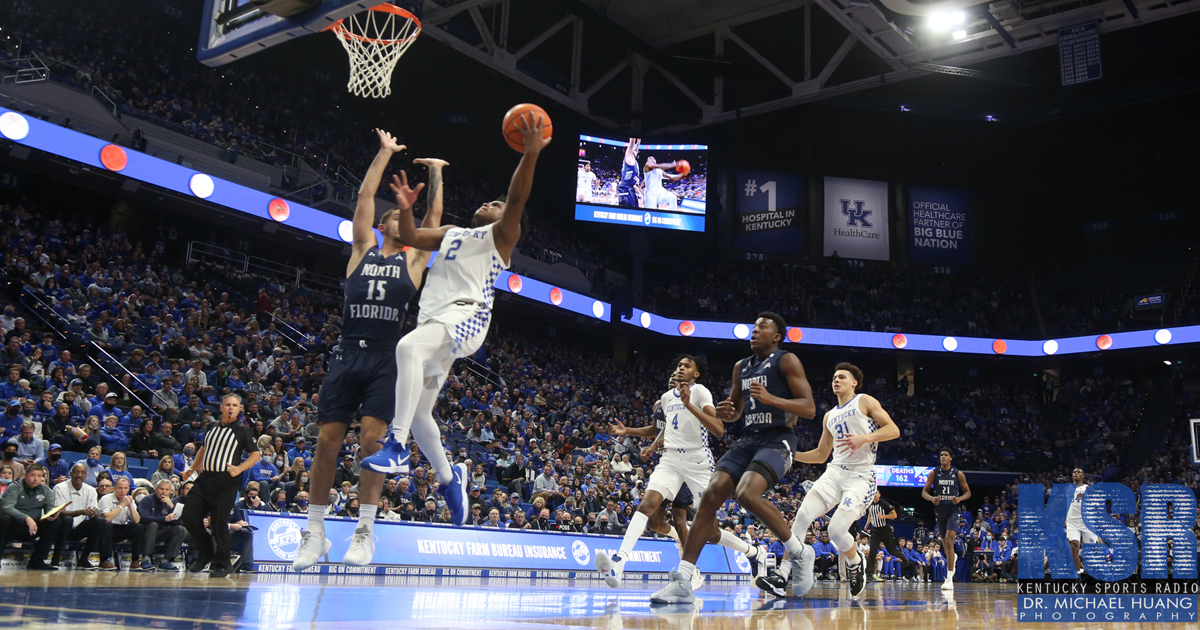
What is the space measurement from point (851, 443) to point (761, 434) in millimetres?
1530

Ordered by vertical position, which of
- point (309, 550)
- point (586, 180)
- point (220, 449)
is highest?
point (586, 180)

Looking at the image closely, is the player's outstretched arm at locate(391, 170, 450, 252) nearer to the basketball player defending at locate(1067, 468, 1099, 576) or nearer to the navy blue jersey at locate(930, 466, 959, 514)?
the navy blue jersey at locate(930, 466, 959, 514)

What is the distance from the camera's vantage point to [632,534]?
757cm

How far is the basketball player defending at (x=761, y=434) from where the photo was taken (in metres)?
6.62

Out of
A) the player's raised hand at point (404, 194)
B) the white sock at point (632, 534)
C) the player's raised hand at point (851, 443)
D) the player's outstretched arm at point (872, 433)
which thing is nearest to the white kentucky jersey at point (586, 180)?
the player's outstretched arm at point (872, 433)

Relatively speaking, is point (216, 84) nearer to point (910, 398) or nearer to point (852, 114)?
point (852, 114)

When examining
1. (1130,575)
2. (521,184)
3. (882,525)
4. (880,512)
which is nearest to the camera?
(521,184)

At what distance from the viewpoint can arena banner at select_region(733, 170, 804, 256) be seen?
37.7 meters

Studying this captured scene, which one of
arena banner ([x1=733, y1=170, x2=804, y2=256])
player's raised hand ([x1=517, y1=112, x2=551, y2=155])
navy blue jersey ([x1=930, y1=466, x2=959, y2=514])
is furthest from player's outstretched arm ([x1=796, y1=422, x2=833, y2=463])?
arena banner ([x1=733, y1=170, x2=804, y2=256])

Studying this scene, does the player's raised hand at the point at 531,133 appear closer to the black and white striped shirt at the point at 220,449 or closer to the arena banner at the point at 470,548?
the black and white striped shirt at the point at 220,449

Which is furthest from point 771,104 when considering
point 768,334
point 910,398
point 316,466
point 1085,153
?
point 316,466

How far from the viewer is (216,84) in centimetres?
2495

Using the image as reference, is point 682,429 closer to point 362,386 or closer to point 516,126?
point 362,386

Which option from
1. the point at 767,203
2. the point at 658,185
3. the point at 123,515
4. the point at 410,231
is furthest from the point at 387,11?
the point at 767,203
